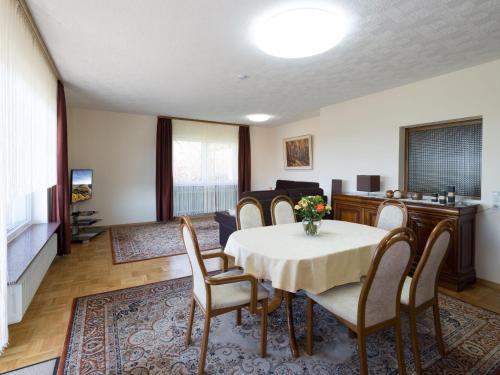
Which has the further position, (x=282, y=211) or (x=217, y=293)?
(x=282, y=211)

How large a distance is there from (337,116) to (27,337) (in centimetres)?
509

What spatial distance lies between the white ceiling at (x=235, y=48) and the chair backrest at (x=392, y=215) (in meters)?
1.61

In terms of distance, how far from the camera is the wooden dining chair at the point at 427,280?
1.63 m

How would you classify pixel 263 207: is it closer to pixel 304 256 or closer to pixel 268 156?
pixel 304 256

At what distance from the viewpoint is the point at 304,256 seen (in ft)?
6.15

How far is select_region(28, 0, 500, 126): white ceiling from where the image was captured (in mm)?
2066

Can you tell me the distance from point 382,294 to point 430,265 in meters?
0.42

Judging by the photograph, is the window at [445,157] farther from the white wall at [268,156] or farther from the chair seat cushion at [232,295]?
the white wall at [268,156]

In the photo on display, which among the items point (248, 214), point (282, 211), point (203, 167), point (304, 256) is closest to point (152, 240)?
point (203, 167)

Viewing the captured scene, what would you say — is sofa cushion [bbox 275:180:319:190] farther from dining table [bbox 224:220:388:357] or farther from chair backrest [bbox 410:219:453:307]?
chair backrest [bbox 410:219:453:307]

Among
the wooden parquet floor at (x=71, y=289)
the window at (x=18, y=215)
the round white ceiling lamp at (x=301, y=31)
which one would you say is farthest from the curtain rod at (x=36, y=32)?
the wooden parquet floor at (x=71, y=289)

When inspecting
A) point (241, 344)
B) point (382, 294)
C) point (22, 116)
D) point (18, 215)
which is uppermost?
point (22, 116)

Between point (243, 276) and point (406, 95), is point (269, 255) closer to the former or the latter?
point (243, 276)

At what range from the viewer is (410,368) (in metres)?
1.77
